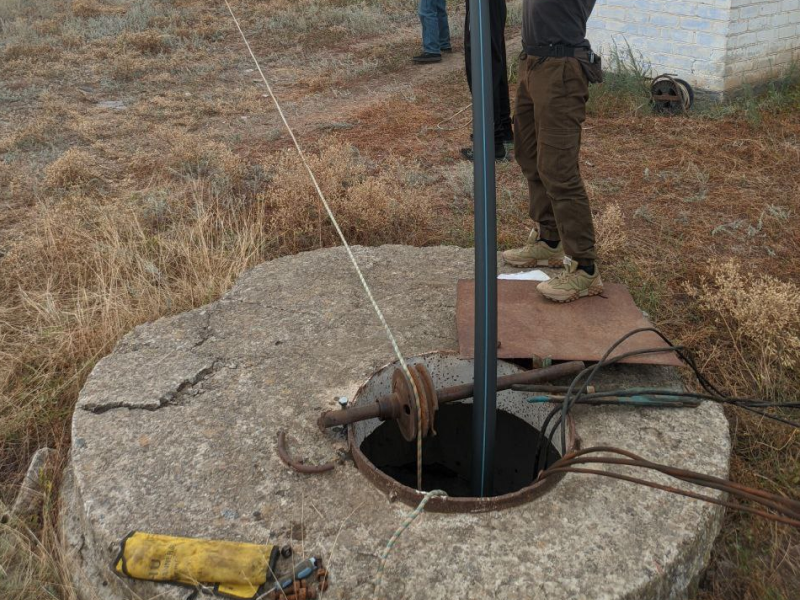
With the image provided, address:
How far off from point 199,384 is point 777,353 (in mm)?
2394

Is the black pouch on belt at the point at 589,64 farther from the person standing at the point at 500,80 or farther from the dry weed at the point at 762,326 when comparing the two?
the person standing at the point at 500,80

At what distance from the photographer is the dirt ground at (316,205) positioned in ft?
10.2

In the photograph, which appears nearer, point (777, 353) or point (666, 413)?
point (666, 413)

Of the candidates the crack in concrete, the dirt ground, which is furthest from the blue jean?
the crack in concrete

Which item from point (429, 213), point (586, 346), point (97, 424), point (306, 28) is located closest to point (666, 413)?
point (586, 346)

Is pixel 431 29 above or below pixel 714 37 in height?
below

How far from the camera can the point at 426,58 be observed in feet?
29.7

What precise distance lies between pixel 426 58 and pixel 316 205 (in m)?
5.06

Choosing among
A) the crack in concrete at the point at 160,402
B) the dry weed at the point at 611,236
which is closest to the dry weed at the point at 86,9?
the dry weed at the point at 611,236

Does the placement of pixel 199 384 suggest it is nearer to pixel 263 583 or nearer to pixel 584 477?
pixel 263 583

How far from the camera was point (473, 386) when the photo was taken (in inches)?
89.5

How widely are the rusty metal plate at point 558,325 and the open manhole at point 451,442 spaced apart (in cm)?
11

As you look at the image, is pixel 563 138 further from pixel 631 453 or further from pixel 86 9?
pixel 86 9

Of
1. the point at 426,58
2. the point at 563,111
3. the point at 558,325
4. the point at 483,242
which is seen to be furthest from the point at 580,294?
the point at 426,58
